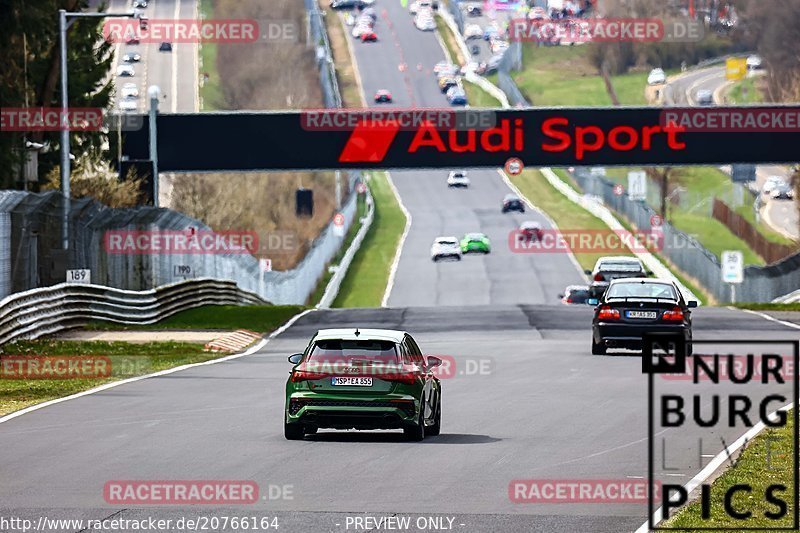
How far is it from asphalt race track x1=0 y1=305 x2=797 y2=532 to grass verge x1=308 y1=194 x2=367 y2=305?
4143cm

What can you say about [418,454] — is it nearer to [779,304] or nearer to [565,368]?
[565,368]

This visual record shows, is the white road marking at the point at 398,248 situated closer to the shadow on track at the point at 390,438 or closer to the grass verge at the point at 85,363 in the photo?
the grass verge at the point at 85,363

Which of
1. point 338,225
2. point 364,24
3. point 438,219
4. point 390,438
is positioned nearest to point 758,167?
point 438,219

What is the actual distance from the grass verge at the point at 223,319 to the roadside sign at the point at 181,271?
3.27ft

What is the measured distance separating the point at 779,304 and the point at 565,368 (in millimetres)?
25292

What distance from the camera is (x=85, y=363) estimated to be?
29.8 meters

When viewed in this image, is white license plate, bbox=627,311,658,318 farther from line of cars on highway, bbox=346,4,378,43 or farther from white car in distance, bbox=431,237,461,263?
line of cars on highway, bbox=346,4,378,43

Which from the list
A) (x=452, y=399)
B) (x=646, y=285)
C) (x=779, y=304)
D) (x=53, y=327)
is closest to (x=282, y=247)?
(x=779, y=304)

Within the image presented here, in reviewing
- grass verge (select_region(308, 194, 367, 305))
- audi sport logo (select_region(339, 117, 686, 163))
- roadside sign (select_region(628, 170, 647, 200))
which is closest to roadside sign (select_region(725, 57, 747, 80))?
grass verge (select_region(308, 194, 367, 305))

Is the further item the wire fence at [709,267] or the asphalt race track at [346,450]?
the wire fence at [709,267]

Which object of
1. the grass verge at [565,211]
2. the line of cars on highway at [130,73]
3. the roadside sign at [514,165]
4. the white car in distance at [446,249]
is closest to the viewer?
the roadside sign at [514,165]

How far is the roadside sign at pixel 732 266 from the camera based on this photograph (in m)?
60.8

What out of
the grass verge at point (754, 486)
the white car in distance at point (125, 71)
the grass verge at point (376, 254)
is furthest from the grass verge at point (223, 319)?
the white car in distance at point (125, 71)

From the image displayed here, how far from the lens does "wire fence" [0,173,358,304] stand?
33.2 metres
